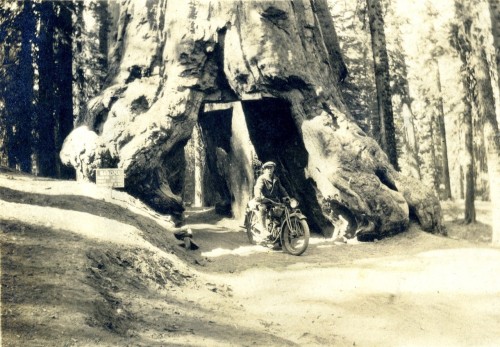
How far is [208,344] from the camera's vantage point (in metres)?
4.18

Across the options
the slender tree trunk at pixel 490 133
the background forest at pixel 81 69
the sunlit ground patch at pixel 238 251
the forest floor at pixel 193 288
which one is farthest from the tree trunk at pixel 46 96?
the slender tree trunk at pixel 490 133

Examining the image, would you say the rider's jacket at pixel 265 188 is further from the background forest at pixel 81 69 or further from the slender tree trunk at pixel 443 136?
the slender tree trunk at pixel 443 136

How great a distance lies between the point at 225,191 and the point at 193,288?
8.60 meters

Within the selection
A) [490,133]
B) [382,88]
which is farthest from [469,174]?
[490,133]

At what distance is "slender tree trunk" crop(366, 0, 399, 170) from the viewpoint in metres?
12.1

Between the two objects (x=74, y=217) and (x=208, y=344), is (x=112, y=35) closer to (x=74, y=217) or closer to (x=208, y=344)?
(x=74, y=217)

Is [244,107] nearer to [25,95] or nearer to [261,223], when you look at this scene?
[261,223]

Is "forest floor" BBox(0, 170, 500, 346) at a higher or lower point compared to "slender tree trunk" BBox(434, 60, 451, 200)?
lower

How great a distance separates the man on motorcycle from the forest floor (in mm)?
1065

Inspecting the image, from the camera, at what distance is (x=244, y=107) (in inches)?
483

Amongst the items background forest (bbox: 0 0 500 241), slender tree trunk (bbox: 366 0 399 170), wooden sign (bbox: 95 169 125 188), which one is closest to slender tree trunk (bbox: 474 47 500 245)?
background forest (bbox: 0 0 500 241)

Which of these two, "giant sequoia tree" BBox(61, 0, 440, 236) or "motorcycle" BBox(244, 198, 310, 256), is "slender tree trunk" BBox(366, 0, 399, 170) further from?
"motorcycle" BBox(244, 198, 310, 256)

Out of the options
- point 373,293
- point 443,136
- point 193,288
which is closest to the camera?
point 373,293

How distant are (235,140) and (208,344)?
408 inches
